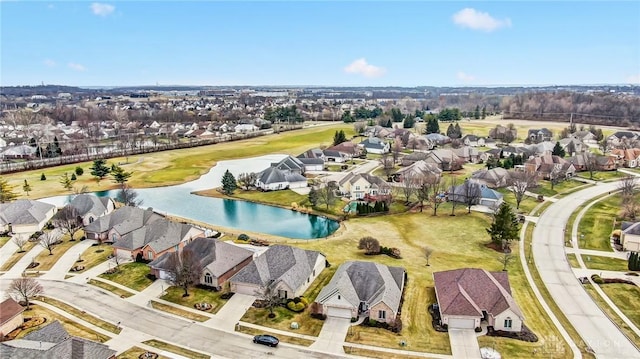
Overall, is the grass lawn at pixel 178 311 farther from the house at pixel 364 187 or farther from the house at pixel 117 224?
the house at pixel 364 187

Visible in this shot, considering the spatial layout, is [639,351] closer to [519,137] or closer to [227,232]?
[227,232]

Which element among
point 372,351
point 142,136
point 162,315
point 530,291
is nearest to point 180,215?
point 162,315

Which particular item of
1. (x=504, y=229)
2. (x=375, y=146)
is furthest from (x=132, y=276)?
(x=375, y=146)

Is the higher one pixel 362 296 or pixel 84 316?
pixel 362 296

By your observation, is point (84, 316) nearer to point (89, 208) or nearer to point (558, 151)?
point (89, 208)

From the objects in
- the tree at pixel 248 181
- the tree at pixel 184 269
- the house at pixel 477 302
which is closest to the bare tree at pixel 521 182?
the house at pixel 477 302

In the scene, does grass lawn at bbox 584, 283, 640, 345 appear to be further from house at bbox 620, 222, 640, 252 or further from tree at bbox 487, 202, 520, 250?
house at bbox 620, 222, 640, 252

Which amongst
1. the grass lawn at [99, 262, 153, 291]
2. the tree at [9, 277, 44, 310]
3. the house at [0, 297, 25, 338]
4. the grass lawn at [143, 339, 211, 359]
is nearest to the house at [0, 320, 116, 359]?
the grass lawn at [143, 339, 211, 359]
